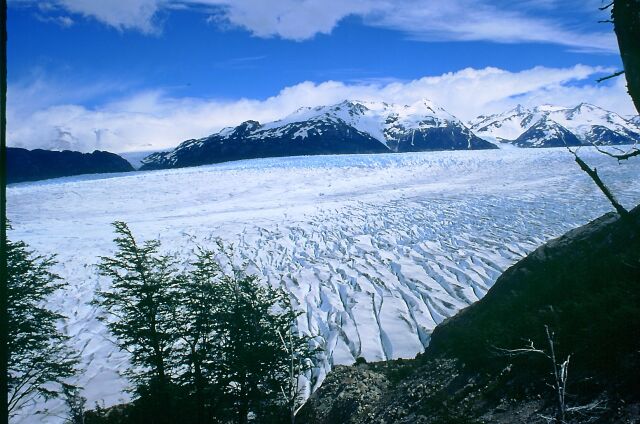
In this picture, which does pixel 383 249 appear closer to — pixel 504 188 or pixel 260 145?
pixel 504 188

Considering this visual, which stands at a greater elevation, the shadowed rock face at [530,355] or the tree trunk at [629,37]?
the tree trunk at [629,37]

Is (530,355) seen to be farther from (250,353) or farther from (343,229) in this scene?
(343,229)

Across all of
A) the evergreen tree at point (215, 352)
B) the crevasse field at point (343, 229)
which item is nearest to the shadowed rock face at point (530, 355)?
the evergreen tree at point (215, 352)

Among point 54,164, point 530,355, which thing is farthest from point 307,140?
point 530,355

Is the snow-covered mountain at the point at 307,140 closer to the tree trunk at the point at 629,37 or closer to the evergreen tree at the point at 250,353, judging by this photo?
the evergreen tree at the point at 250,353

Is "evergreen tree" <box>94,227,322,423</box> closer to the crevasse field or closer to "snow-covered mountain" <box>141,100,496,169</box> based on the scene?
the crevasse field
